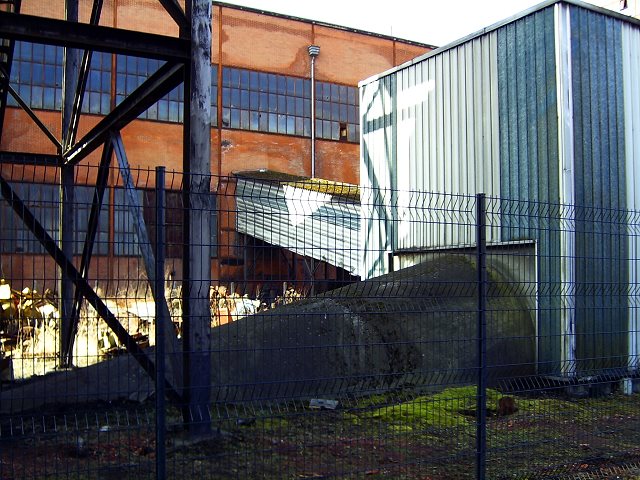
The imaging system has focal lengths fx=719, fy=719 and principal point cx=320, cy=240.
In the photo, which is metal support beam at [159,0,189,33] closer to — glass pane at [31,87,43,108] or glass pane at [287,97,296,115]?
glass pane at [31,87,43,108]

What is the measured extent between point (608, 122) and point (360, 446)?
686cm

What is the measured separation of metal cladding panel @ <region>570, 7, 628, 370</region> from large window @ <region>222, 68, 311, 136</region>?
1699 cm

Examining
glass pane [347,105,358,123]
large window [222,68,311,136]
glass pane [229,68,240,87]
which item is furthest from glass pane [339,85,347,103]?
glass pane [229,68,240,87]

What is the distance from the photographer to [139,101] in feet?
25.5

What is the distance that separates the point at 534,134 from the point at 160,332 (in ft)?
25.5

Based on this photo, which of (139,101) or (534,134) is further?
(534,134)

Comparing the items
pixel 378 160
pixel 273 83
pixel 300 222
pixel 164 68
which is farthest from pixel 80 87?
pixel 273 83

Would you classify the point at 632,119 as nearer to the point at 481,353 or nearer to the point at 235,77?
the point at 481,353

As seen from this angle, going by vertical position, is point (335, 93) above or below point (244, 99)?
above

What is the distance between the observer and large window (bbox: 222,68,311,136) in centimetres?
2620

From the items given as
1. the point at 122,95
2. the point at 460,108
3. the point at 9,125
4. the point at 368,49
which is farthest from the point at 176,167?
the point at 460,108

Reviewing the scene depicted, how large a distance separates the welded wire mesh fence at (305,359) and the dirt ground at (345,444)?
0.03 m

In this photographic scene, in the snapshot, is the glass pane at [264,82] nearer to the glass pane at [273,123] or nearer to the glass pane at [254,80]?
the glass pane at [254,80]

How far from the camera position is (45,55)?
23109 mm
